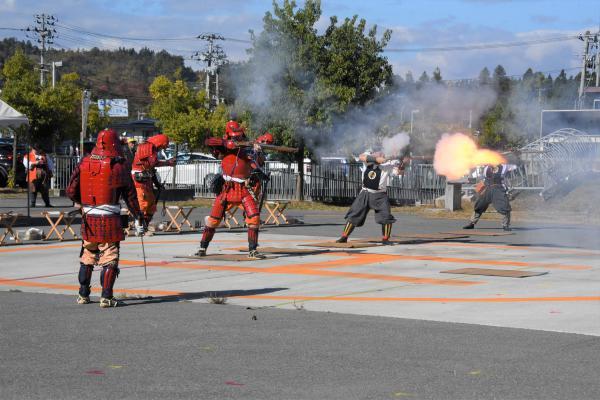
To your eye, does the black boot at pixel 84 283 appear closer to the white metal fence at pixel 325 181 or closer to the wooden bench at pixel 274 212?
the wooden bench at pixel 274 212

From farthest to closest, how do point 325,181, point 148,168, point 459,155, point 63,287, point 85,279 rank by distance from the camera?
point 325,181
point 459,155
point 148,168
point 63,287
point 85,279

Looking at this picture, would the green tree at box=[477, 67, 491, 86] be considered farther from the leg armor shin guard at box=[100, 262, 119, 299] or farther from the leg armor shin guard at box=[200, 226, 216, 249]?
the leg armor shin guard at box=[100, 262, 119, 299]

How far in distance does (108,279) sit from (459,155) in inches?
561

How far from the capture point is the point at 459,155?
2388 centimetres

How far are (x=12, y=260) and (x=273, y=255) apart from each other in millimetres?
4465

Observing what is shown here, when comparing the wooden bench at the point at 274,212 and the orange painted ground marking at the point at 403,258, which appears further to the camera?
the wooden bench at the point at 274,212

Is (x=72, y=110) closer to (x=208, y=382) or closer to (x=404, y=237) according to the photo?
(x=404, y=237)

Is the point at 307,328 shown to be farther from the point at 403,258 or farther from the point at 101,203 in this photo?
the point at 403,258

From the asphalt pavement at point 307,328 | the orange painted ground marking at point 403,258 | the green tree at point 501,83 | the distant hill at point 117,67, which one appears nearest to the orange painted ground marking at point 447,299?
the asphalt pavement at point 307,328

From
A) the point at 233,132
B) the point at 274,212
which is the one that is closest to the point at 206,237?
the point at 233,132

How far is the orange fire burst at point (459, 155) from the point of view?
23.8 m

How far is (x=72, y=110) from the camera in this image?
5728cm

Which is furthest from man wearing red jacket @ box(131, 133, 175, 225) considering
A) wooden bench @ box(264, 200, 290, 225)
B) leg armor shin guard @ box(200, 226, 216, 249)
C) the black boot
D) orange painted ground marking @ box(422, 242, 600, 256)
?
the black boot

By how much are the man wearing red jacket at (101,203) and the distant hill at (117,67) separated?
140 meters
